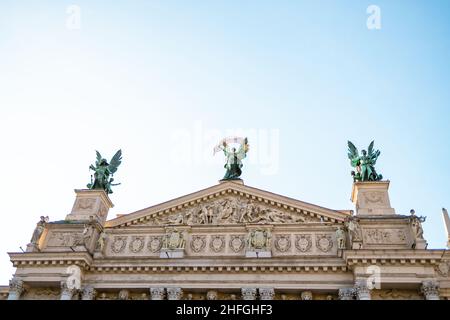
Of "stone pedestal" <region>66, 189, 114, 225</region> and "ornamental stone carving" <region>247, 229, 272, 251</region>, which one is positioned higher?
"stone pedestal" <region>66, 189, 114, 225</region>

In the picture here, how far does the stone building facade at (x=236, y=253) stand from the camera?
20984mm

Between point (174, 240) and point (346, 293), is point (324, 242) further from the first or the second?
point (174, 240)

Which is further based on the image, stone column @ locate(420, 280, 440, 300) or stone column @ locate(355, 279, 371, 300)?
stone column @ locate(355, 279, 371, 300)

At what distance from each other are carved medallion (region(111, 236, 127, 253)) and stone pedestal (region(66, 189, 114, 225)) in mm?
2136

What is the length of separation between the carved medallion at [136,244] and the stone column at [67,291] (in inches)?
153

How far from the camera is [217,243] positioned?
2394 centimetres

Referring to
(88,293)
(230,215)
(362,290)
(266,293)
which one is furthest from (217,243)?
(362,290)

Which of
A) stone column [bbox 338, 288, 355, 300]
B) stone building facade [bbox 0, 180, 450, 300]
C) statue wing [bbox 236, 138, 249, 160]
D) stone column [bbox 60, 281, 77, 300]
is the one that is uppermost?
statue wing [bbox 236, 138, 249, 160]

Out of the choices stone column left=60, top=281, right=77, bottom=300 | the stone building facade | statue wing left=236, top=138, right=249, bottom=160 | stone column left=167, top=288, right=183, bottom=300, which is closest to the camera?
the stone building facade

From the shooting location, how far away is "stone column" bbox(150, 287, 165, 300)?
2195 centimetres

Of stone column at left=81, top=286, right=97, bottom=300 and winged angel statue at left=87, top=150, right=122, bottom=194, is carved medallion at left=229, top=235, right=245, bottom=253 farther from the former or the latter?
winged angel statue at left=87, top=150, right=122, bottom=194

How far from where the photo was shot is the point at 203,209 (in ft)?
84.2

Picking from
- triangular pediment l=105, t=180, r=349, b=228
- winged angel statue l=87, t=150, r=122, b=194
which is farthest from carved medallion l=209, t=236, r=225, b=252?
winged angel statue l=87, t=150, r=122, b=194

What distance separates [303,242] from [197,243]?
243 inches
